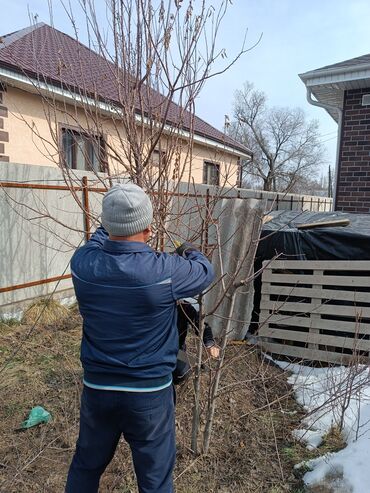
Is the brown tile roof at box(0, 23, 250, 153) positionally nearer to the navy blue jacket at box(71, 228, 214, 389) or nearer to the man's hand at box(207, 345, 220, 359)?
the navy blue jacket at box(71, 228, 214, 389)

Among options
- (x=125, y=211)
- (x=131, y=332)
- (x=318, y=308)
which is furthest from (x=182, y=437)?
(x=318, y=308)

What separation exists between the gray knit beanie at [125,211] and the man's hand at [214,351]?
3.99 feet

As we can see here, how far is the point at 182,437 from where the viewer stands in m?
2.79

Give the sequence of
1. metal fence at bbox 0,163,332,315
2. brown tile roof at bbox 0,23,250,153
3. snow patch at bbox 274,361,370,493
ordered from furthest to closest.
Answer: metal fence at bbox 0,163,332,315
brown tile roof at bbox 0,23,250,153
snow patch at bbox 274,361,370,493

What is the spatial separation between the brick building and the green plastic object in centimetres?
605

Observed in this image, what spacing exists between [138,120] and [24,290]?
3710 millimetres

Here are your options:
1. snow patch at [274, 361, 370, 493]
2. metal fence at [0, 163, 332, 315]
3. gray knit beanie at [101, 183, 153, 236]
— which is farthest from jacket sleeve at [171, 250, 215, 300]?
metal fence at [0, 163, 332, 315]

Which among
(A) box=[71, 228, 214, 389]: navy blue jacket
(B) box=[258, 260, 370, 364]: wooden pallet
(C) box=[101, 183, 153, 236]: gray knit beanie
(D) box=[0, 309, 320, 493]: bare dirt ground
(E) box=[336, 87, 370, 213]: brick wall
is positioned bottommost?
(D) box=[0, 309, 320, 493]: bare dirt ground

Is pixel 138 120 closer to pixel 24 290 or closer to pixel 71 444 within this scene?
pixel 71 444

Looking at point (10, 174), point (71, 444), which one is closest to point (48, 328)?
point (10, 174)

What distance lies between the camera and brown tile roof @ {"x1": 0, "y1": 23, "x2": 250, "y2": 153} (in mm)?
2456

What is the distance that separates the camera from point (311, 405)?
3361mm

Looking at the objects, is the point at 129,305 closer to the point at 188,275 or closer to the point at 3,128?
the point at 188,275

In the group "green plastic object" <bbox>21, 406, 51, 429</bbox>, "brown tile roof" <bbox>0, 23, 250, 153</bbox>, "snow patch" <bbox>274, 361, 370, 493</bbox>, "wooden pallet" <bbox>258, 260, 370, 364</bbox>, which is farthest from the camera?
"wooden pallet" <bbox>258, 260, 370, 364</bbox>
